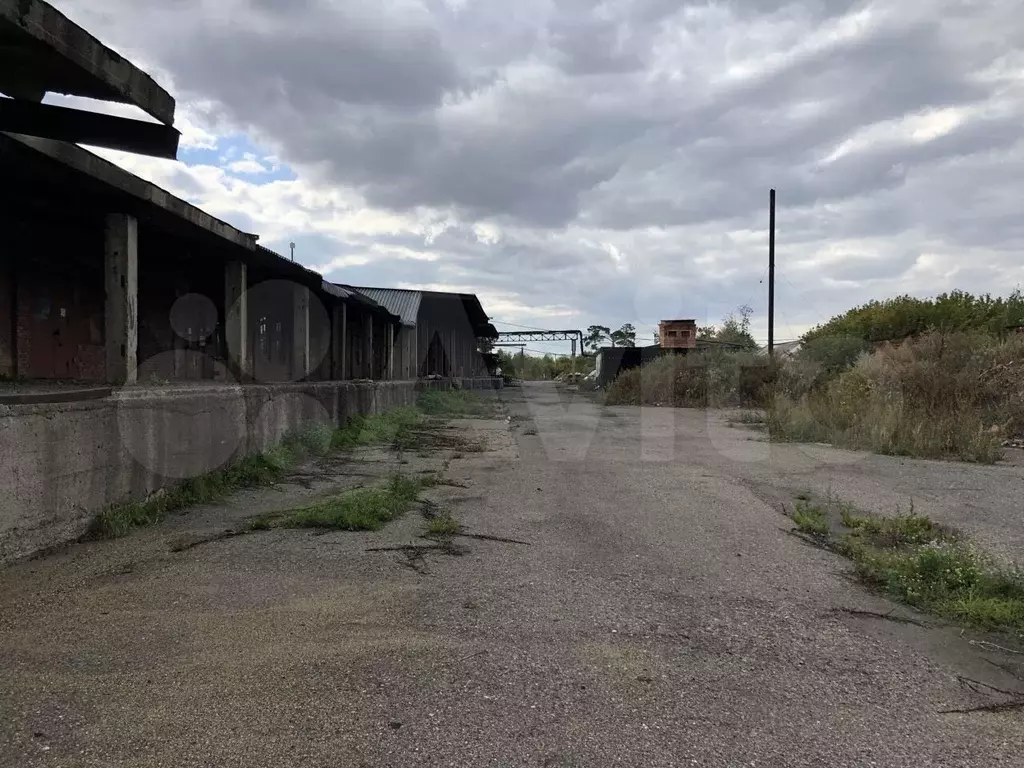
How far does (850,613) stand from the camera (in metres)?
3.70

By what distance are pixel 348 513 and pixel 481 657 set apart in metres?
2.82

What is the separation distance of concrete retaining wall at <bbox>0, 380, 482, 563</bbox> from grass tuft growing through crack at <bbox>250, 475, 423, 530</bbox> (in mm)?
1084

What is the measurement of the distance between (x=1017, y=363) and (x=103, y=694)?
15455 millimetres

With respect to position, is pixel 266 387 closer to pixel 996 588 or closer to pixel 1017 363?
pixel 996 588

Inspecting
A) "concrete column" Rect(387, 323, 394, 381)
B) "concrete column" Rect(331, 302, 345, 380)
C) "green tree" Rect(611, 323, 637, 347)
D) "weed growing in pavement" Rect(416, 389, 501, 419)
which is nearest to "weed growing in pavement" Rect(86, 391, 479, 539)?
"concrete column" Rect(331, 302, 345, 380)

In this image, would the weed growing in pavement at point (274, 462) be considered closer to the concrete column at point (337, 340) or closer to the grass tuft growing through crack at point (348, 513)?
the grass tuft growing through crack at point (348, 513)

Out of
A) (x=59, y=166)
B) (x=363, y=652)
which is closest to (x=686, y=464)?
(x=363, y=652)

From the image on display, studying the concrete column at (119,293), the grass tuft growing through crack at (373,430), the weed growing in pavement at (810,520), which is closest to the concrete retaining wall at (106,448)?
the concrete column at (119,293)

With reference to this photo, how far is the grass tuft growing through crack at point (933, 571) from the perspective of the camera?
3584 millimetres

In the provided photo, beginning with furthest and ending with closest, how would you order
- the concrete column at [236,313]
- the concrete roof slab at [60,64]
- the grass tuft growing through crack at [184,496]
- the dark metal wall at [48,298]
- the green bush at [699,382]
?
1. the green bush at [699,382]
2. the concrete column at [236,313]
3. the dark metal wall at [48,298]
4. the grass tuft growing through crack at [184,496]
5. the concrete roof slab at [60,64]

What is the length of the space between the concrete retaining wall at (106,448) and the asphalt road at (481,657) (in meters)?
0.36

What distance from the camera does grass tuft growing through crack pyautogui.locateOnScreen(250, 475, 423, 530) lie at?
5414mm

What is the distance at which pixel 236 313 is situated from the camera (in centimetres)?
914

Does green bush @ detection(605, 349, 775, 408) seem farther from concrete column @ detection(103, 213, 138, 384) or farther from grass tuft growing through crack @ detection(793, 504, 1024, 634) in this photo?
concrete column @ detection(103, 213, 138, 384)
